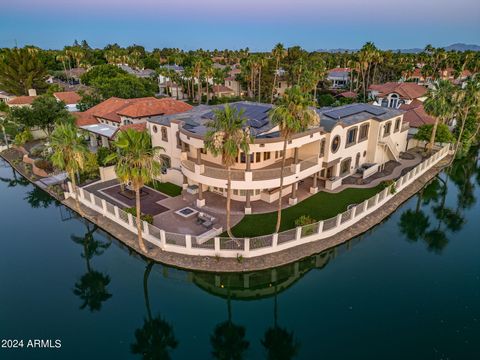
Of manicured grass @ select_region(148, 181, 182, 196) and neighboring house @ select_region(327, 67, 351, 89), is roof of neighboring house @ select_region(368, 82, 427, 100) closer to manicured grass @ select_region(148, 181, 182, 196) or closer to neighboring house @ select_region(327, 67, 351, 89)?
neighboring house @ select_region(327, 67, 351, 89)

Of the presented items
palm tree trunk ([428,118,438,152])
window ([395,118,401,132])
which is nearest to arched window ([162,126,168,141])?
window ([395,118,401,132])

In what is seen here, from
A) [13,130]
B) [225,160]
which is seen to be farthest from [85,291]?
[13,130]

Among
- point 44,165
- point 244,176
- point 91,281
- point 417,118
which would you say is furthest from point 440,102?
point 44,165

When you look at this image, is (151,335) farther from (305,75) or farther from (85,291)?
(305,75)

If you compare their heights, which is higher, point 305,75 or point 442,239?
point 305,75

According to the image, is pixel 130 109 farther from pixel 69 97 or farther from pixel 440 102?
pixel 440 102

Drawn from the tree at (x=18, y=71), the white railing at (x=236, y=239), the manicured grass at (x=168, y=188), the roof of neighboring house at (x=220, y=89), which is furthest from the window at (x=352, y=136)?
the tree at (x=18, y=71)
